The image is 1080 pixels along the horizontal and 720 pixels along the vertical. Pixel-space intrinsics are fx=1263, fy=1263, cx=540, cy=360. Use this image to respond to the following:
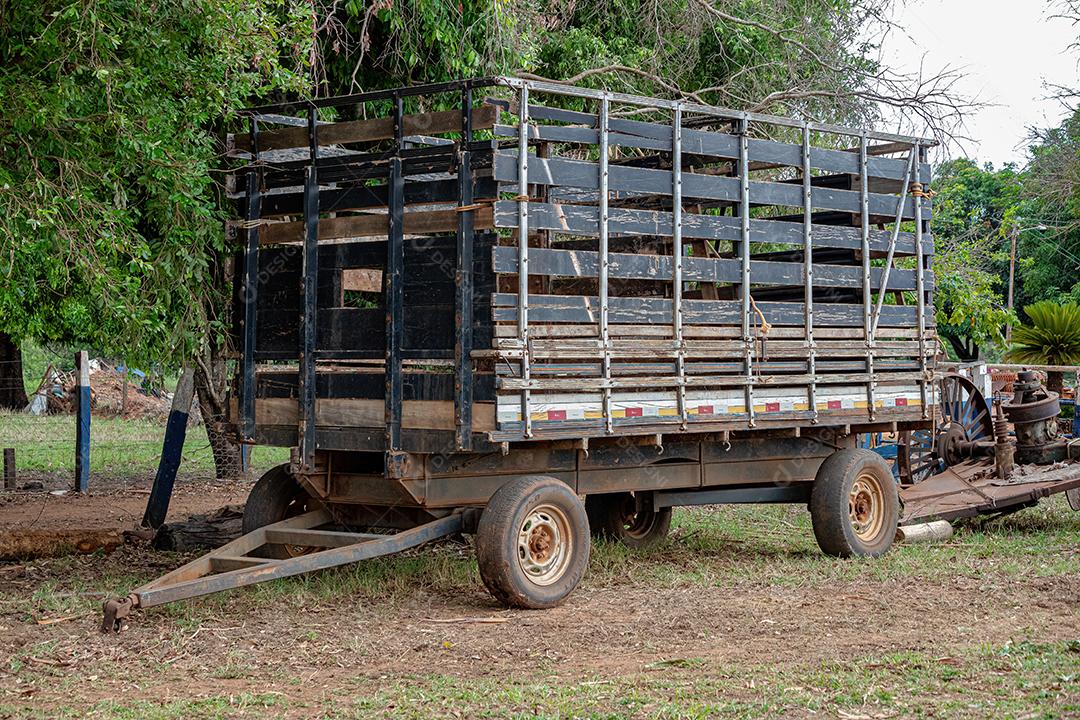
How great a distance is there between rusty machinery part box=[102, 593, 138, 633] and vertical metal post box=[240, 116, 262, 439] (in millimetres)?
1858

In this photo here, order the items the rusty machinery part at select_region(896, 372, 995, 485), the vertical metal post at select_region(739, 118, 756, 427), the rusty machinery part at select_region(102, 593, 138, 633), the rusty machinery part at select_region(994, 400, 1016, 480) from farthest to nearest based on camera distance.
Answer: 1. the rusty machinery part at select_region(896, 372, 995, 485)
2. the rusty machinery part at select_region(994, 400, 1016, 480)
3. the vertical metal post at select_region(739, 118, 756, 427)
4. the rusty machinery part at select_region(102, 593, 138, 633)

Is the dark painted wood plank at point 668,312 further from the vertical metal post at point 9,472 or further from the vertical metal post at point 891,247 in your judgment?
the vertical metal post at point 9,472

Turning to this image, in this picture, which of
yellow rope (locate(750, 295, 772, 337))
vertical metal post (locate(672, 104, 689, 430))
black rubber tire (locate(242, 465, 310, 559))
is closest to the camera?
vertical metal post (locate(672, 104, 689, 430))

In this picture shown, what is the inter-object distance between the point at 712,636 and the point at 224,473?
32.2 feet

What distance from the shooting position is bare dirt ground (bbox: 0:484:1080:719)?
19.2 ft

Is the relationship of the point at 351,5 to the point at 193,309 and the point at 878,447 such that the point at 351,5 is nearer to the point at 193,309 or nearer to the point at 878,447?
the point at 193,309

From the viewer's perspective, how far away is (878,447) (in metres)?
14.4

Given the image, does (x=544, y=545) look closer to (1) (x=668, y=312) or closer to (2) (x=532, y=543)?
(2) (x=532, y=543)

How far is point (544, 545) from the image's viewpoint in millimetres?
7961

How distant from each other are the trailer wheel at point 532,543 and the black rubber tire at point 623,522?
2402 millimetres

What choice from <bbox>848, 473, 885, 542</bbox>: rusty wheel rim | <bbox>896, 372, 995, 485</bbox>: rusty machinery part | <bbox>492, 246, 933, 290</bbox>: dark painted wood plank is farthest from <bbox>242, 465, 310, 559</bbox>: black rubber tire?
<bbox>896, 372, 995, 485</bbox>: rusty machinery part

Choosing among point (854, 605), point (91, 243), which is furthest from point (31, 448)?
point (854, 605)

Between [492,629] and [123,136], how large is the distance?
12.5 ft

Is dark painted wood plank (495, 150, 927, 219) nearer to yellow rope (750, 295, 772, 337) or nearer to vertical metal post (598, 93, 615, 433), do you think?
vertical metal post (598, 93, 615, 433)
